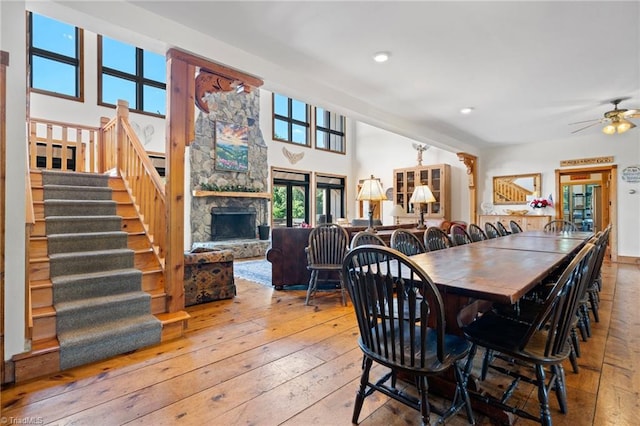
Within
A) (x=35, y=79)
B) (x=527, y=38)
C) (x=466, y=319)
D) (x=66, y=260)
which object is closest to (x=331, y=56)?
(x=527, y=38)

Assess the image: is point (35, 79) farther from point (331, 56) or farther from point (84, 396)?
point (84, 396)

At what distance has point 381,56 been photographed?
3020 millimetres

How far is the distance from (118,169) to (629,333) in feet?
17.6

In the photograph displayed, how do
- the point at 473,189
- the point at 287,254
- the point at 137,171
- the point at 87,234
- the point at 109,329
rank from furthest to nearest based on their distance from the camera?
the point at 473,189, the point at 287,254, the point at 137,171, the point at 87,234, the point at 109,329

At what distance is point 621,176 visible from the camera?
6.01 meters

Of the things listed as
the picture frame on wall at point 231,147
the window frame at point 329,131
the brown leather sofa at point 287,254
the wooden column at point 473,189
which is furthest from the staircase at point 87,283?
the wooden column at point 473,189

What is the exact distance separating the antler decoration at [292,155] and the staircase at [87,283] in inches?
205

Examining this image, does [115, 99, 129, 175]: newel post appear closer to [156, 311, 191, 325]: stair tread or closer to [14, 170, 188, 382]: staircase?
[14, 170, 188, 382]: staircase

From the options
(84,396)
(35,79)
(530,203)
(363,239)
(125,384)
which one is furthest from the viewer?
(530,203)

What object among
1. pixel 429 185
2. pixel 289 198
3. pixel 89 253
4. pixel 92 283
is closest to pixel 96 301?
pixel 92 283

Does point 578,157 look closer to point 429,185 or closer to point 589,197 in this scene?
point 589,197

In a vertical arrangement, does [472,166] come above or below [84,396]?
above

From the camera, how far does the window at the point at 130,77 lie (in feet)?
18.8
